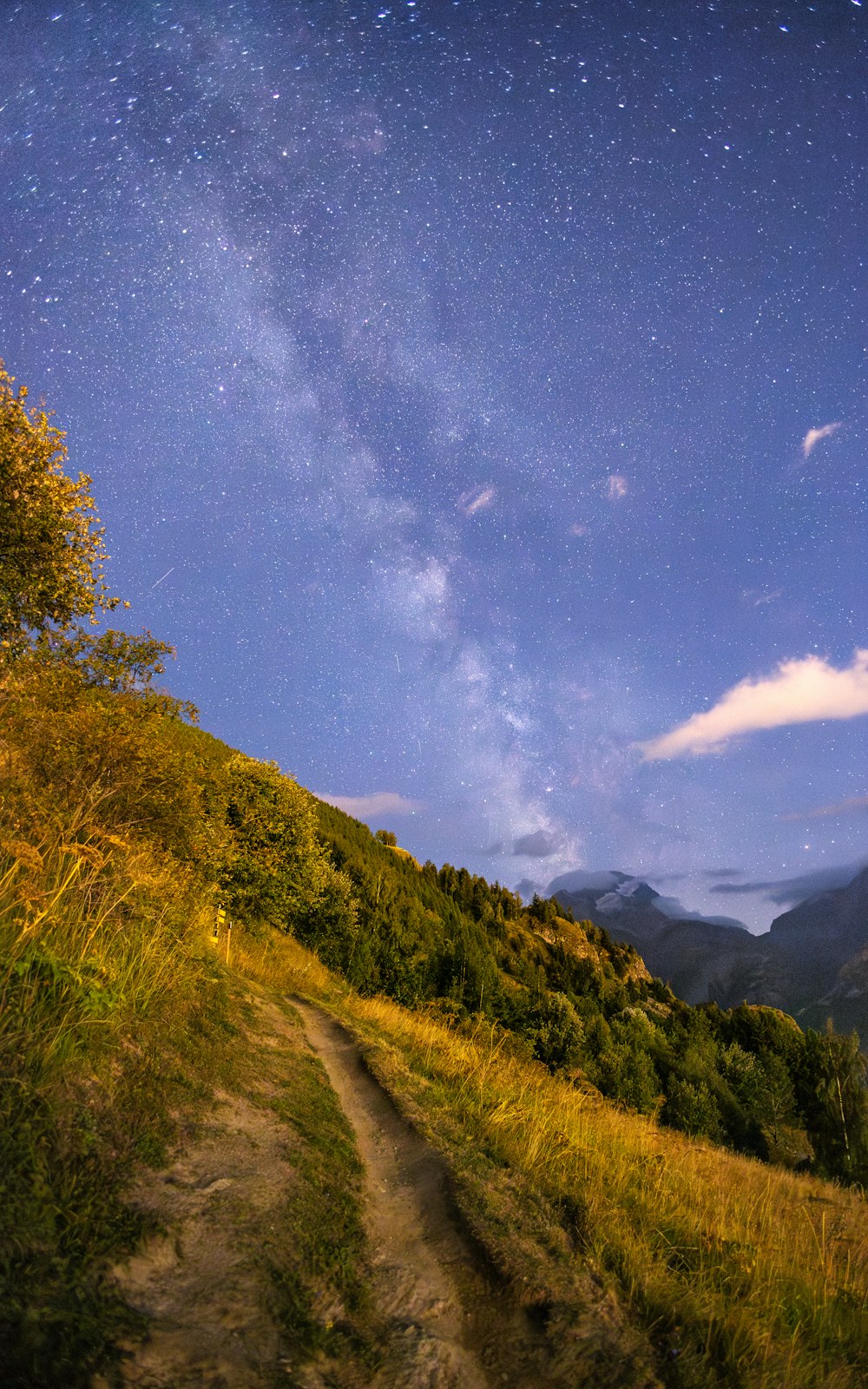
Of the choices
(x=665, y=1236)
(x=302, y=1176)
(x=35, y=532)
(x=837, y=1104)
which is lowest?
(x=837, y=1104)

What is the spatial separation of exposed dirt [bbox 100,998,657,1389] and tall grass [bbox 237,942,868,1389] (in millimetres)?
252

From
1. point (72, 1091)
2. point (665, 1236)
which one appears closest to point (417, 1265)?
point (665, 1236)

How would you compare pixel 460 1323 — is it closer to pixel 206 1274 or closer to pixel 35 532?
pixel 206 1274

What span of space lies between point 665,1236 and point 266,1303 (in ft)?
10.6

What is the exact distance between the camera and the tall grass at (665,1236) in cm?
295

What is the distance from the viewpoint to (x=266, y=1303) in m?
2.77

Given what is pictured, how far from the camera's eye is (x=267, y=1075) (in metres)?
5.88

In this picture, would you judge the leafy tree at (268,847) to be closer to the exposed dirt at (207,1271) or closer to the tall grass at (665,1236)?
the tall grass at (665,1236)

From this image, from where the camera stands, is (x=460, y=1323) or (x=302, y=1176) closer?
(x=460, y=1323)

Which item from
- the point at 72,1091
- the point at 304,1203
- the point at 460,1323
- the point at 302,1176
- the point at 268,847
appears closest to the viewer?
the point at 460,1323

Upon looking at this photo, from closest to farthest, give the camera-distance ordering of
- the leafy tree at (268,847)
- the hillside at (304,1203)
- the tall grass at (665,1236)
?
the hillside at (304,1203), the tall grass at (665,1236), the leafy tree at (268,847)

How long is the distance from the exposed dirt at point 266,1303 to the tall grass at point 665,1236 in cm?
25

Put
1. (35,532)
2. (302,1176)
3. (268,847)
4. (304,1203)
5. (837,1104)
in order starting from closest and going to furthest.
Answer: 1. (304,1203)
2. (302,1176)
3. (35,532)
4. (268,847)
5. (837,1104)

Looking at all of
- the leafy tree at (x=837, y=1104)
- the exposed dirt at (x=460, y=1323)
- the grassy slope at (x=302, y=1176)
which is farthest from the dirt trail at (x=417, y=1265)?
the leafy tree at (x=837, y=1104)
